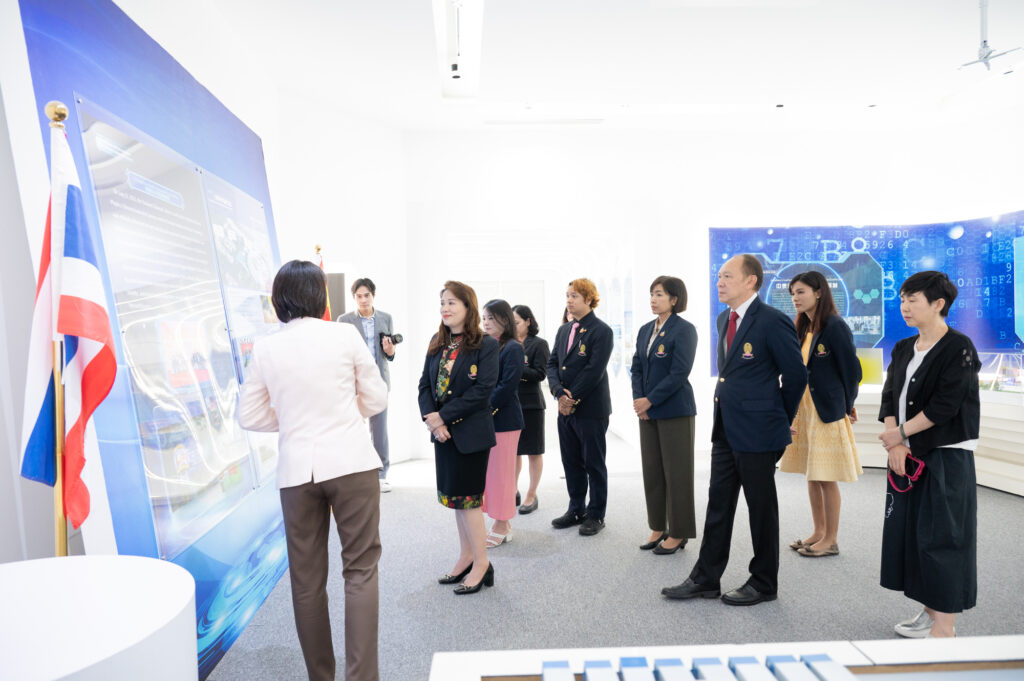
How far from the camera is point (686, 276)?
262 inches

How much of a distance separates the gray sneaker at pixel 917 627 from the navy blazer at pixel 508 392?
6.55 feet

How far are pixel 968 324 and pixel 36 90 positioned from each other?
283 inches

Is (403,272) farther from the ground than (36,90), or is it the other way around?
(36,90)

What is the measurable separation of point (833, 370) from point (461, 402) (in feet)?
6.85

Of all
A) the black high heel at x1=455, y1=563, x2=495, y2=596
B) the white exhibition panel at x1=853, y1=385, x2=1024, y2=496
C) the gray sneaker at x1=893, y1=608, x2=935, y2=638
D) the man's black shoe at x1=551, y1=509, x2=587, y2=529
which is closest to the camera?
the gray sneaker at x1=893, y1=608, x2=935, y2=638

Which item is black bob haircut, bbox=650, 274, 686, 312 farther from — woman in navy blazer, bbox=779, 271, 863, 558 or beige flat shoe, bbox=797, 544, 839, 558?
beige flat shoe, bbox=797, 544, 839, 558

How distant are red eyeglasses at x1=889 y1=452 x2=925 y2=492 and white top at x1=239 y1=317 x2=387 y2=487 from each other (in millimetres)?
2148

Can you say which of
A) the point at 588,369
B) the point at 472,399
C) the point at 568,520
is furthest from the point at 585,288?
the point at 568,520

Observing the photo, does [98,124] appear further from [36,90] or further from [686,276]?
[686,276]

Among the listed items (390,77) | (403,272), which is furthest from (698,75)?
(403,272)

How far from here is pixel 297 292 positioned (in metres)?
2.16

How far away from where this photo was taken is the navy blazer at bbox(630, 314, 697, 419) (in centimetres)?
353

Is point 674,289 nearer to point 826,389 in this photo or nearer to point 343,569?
point 826,389

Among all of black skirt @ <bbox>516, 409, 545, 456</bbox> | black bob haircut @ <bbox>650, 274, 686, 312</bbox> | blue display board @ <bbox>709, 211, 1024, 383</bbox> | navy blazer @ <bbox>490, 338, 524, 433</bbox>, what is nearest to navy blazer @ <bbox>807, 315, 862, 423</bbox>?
black bob haircut @ <bbox>650, 274, 686, 312</bbox>
